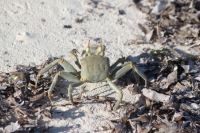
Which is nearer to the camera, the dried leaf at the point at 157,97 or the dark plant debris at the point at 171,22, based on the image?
the dried leaf at the point at 157,97

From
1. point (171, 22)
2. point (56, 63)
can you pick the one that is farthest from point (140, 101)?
point (171, 22)

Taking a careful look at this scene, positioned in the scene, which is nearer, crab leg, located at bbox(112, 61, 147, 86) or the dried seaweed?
the dried seaweed

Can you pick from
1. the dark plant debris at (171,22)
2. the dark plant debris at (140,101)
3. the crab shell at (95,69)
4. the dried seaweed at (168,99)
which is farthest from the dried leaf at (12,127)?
the dark plant debris at (171,22)

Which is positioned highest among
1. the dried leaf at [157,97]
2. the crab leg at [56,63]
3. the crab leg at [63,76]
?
the crab leg at [56,63]

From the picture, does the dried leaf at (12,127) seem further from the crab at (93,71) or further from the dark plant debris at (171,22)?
the dark plant debris at (171,22)

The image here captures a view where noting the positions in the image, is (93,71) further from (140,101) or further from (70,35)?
(70,35)

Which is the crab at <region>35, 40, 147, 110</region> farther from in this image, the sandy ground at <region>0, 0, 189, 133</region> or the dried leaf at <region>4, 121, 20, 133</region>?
the dried leaf at <region>4, 121, 20, 133</region>

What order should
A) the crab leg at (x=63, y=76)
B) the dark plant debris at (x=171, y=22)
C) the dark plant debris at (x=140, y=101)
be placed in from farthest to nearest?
1. the dark plant debris at (x=171, y=22)
2. the crab leg at (x=63, y=76)
3. the dark plant debris at (x=140, y=101)

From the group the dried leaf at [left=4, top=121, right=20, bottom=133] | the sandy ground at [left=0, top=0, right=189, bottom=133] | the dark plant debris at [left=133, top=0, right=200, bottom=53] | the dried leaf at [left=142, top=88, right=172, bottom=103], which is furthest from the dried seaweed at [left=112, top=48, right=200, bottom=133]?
the dried leaf at [left=4, top=121, right=20, bottom=133]
